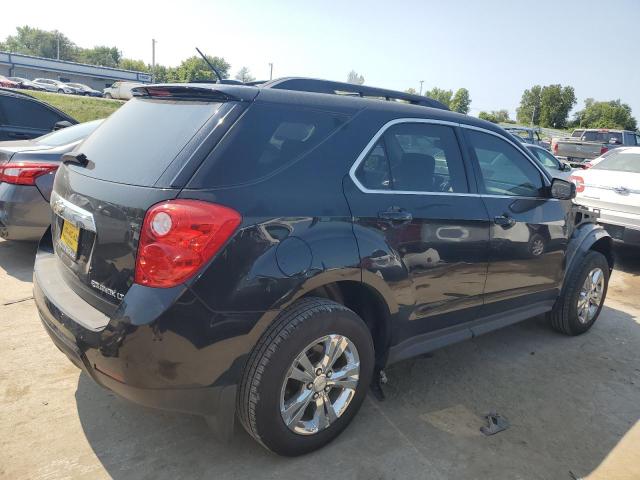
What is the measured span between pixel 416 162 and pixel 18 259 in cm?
436

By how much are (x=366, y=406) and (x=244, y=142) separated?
1794mm

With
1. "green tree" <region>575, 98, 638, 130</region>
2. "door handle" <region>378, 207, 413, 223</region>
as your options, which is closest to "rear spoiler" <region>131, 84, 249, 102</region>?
"door handle" <region>378, 207, 413, 223</region>

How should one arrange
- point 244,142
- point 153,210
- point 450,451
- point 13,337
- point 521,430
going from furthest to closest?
1. point 13,337
2. point 521,430
3. point 450,451
4. point 244,142
5. point 153,210

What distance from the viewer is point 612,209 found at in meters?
6.78

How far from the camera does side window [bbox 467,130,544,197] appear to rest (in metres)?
3.42

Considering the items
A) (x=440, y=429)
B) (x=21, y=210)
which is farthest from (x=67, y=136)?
(x=440, y=429)

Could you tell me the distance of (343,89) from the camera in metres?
3.06

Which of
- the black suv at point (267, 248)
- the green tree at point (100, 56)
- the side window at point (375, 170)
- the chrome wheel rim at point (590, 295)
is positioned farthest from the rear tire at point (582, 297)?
the green tree at point (100, 56)

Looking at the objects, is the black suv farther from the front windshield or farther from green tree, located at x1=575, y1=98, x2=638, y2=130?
green tree, located at x1=575, y1=98, x2=638, y2=130

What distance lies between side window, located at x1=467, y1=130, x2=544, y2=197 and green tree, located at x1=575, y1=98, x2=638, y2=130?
6853cm

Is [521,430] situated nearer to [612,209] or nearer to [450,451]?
[450,451]

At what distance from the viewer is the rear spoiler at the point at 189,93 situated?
239 centimetres

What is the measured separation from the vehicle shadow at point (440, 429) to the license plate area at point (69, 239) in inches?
36.6

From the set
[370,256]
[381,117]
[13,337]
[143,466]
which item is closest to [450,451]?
[370,256]
